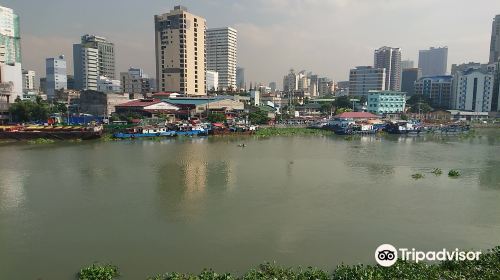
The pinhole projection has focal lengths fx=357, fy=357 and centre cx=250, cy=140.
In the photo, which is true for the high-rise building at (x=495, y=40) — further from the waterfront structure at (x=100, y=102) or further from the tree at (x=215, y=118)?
the waterfront structure at (x=100, y=102)

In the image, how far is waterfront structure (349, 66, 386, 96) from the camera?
308ft

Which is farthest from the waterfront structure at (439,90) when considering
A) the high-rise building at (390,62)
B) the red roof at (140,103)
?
the red roof at (140,103)

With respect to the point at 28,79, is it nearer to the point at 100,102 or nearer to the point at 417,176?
the point at 100,102

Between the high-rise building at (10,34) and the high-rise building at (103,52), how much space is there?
20.7 meters

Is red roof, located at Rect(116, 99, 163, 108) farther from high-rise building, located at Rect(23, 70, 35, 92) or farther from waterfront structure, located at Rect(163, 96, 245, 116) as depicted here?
high-rise building, located at Rect(23, 70, 35, 92)

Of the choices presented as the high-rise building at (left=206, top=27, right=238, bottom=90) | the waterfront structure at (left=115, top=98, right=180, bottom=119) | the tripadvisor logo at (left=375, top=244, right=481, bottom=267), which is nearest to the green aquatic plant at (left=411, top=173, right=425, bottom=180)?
the tripadvisor logo at (left=375, top=244, right=481, bottom=267)

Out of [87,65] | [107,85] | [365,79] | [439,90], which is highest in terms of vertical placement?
[87,65]

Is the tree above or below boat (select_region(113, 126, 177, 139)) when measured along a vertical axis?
above

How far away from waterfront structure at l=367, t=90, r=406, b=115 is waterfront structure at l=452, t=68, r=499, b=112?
14167 mm

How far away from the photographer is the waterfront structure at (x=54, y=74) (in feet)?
327

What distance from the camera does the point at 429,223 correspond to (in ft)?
36.9

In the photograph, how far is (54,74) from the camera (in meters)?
100

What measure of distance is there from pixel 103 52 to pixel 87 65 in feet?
30.9

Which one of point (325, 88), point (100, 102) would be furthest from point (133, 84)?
point (325, 88)
